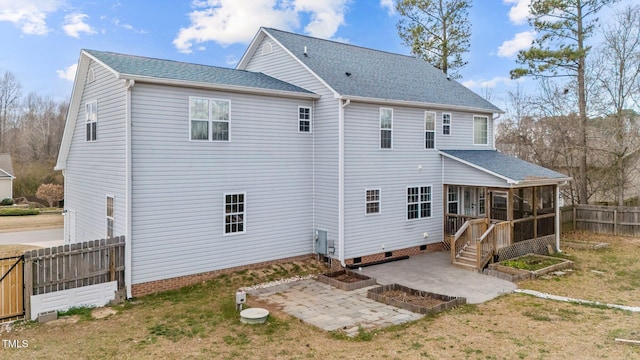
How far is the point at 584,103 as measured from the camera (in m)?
23.0

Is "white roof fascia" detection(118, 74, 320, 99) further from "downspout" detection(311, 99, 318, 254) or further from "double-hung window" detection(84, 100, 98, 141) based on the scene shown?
"double-hung window" detection(84, 100, 98, 141)

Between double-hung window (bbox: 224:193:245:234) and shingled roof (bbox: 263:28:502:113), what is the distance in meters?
4.85

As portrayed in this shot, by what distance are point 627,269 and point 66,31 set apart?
112 ft

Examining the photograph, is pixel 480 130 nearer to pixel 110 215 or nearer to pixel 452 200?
pixel 452 200

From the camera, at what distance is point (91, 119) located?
43.9 feet

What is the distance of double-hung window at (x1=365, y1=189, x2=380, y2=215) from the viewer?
48.9ft

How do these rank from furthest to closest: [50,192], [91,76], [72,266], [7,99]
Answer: [7,99] < [50,192] < [91,76] < [72,266]

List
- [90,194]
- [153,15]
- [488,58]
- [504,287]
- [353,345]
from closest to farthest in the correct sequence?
[353,345] < [504,287] < [90,194] < [153,15] < [488,58]

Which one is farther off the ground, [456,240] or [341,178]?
[341,178]

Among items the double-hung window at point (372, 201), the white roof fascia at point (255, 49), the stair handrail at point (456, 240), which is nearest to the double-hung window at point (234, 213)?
the double-hung window at point (372, 201)

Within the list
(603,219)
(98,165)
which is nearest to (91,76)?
(98,165)

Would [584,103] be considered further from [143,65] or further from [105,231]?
[105,231]

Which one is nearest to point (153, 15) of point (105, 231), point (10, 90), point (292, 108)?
point (292, 108)

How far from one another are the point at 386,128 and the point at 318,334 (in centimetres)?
894
